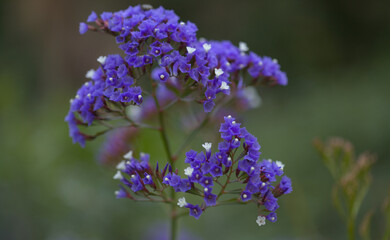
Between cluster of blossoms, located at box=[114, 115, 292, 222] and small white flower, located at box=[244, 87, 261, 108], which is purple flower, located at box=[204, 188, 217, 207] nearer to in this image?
cluster of blossoms, located at box=[114, 115, 292, 222]

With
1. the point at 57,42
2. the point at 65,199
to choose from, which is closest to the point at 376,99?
the point at 65,199

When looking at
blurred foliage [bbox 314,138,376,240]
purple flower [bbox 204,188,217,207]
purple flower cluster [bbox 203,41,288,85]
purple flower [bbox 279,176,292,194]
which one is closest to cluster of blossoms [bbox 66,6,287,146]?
purple flower cluster [bbox 203,41,288,85]

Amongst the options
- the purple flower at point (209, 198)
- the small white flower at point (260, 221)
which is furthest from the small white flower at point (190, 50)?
the small white flower at point (260, 221)

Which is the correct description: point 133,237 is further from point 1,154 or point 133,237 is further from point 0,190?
point 1,154

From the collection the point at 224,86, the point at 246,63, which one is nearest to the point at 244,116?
the point at 246,63

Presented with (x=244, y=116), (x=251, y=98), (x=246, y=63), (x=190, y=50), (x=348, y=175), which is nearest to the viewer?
(x=190, y=50)

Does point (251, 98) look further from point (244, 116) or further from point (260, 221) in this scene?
point (244, 116)

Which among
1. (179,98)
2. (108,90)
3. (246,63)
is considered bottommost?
(108,90)

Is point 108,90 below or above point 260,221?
above

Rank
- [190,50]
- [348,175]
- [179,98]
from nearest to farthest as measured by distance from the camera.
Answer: [190,50]
[179,98]
[348,175]
